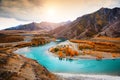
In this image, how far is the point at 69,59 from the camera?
106 feet

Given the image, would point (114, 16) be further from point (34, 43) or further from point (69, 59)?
point (69, 59)

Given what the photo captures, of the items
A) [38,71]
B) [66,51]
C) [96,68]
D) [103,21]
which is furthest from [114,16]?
[38,71]

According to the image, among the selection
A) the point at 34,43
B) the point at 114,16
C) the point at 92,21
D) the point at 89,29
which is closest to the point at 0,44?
the point at 34,43

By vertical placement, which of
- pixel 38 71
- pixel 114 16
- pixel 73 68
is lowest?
pixel 73 68

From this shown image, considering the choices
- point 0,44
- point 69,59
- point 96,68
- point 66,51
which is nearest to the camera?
point 96,68

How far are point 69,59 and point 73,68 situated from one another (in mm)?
6099

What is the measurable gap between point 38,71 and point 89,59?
2076 centimetres

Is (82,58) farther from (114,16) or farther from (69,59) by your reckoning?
(114,16)

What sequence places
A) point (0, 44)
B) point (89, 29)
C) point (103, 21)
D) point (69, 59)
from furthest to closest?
point (103, 21) → point (89, 29) → point (0, 44) → point (69, 59)

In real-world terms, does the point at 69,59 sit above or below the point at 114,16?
below

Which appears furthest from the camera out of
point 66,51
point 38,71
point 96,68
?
point 66,51

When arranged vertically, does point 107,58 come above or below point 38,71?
below

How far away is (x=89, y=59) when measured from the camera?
3250 centimetres

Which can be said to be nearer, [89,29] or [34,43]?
[34,43]
